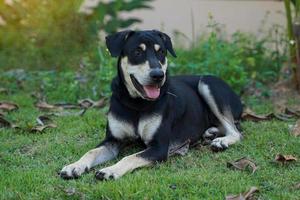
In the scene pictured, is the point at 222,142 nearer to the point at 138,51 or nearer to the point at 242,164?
the point at 242,164

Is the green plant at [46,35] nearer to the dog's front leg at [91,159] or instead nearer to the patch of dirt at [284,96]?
the patch of dirt at [284,96]

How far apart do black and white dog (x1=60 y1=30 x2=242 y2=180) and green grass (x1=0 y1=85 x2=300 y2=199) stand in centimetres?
10

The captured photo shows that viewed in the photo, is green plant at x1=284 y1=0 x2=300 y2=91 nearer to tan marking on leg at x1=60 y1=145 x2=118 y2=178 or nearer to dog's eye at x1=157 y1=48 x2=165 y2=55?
dog's eye at x1=157 y1=48 x2=165 y2=55

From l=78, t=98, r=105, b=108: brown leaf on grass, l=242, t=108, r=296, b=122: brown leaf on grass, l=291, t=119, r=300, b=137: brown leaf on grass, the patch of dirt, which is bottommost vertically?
the patch of dirt

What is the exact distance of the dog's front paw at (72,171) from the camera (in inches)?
172

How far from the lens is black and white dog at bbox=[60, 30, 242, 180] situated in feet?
15.4

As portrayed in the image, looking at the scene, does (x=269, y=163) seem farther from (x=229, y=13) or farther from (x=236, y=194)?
(x=229, y=13)

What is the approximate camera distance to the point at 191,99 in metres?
5.64

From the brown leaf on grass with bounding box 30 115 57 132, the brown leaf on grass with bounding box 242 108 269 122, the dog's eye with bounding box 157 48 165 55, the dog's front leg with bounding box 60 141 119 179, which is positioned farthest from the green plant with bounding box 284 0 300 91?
the dog's front leg with bounding box 60 141 119 179

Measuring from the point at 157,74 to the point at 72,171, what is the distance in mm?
991

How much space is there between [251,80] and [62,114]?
266 cm

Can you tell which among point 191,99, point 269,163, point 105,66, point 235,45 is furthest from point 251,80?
point 269,163

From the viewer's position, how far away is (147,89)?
16.0 feet

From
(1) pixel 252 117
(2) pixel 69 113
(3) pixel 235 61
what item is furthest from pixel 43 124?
(3) pixel 235 61
